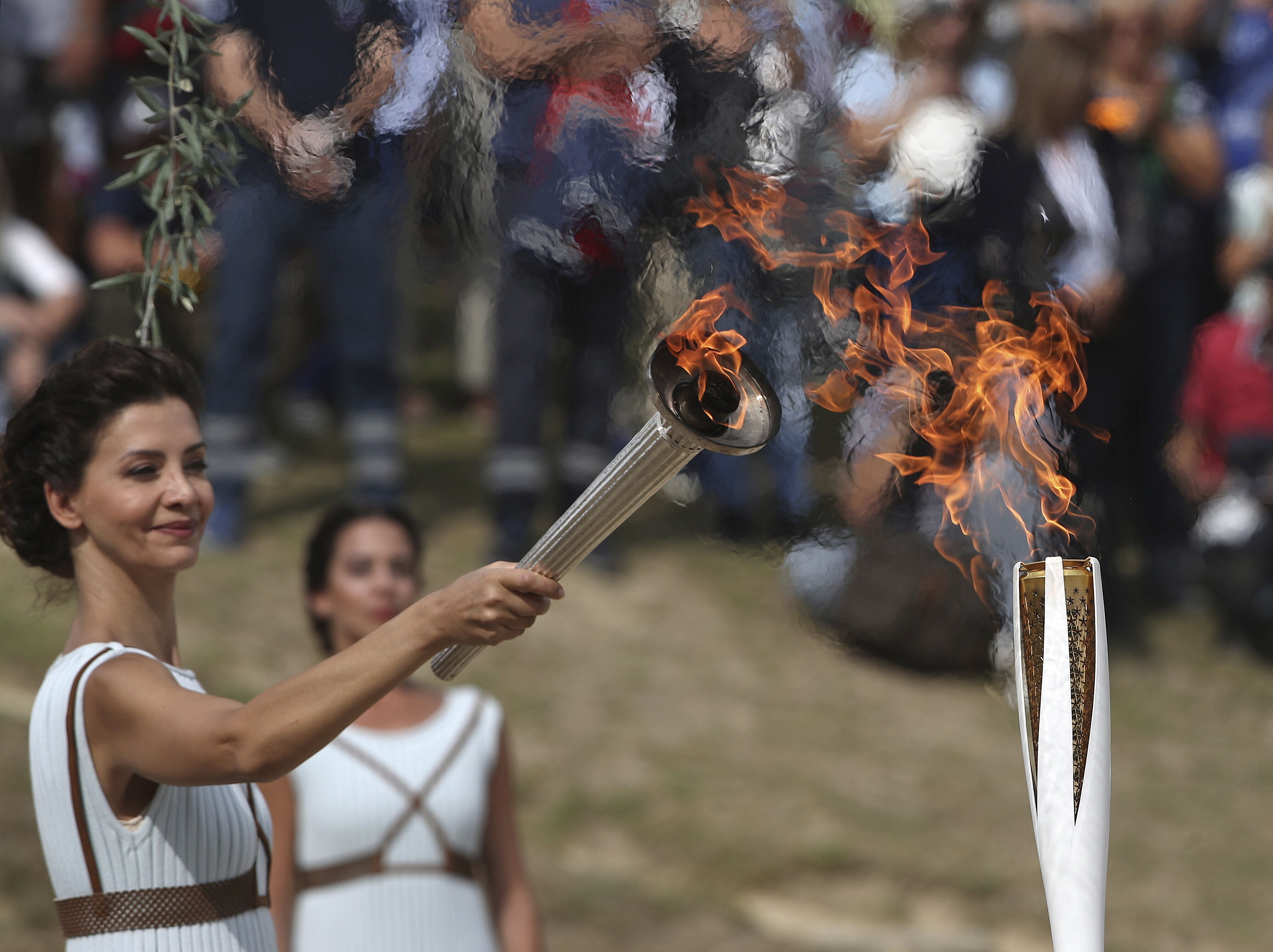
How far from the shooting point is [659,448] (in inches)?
62.2

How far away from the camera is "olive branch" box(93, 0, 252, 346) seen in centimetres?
229

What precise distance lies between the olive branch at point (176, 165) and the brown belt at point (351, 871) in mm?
1087

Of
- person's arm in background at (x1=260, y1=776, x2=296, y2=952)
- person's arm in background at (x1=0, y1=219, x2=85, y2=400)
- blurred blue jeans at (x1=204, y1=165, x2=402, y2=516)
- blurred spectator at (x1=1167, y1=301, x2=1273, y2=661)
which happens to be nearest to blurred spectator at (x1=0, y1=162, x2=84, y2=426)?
person's arm in background at (x1=0, y1=219, x2=85, y2=400)

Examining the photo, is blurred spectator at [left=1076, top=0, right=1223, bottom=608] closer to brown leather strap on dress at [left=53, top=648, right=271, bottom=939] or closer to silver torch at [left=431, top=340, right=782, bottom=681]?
silver torch at [left=431, top=340, right=782, bottom=681]

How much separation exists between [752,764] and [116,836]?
12.8 ft

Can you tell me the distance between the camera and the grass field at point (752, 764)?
4.84 m

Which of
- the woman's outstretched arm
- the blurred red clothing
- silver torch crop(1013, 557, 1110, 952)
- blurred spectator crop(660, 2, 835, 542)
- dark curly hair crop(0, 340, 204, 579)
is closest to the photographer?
the woman's outstretched arm

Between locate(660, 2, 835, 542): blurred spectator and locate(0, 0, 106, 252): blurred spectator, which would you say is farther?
locate(0, 0, 106, 252): blurred spectator

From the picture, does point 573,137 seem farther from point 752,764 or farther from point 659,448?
point 752,764

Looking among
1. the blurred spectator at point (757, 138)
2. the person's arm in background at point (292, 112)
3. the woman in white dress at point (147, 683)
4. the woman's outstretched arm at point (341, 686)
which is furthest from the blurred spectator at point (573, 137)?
the woman's outstretched arm at point (341, 686)

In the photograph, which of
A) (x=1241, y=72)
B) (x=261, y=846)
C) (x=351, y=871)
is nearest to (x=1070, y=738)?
(x=261, y=846)

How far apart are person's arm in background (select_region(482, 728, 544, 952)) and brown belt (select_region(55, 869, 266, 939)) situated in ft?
3.32

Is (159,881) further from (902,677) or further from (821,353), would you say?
(902,677)

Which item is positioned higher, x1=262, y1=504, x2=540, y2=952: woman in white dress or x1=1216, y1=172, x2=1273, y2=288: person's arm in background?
x1=1216, y1=172, x2=1273, y2=288: person's arm in background
